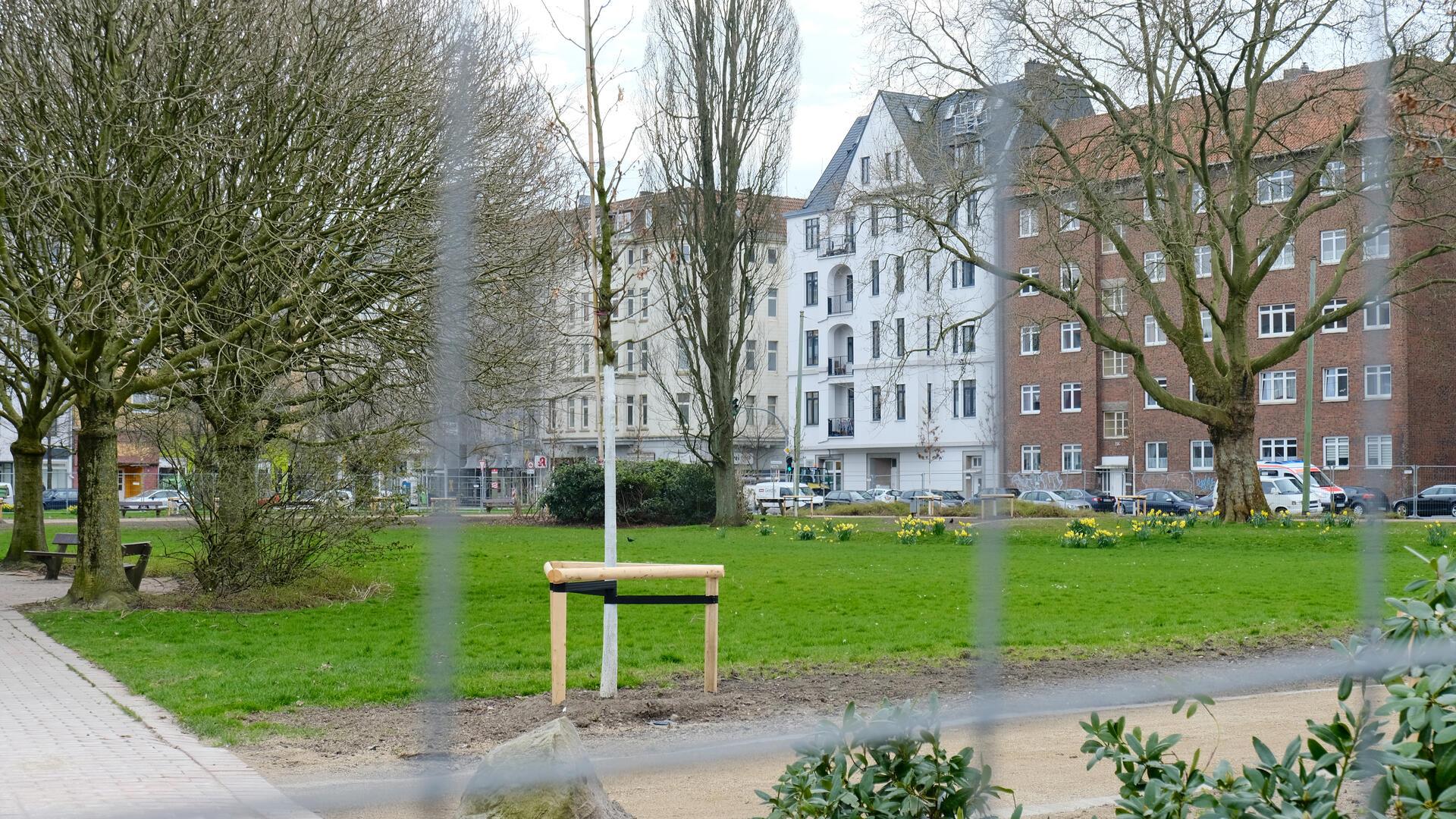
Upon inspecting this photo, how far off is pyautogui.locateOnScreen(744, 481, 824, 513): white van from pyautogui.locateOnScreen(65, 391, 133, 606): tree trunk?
2771cm

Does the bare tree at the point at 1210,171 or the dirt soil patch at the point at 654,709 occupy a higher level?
the bare tree at the point at 1210,171

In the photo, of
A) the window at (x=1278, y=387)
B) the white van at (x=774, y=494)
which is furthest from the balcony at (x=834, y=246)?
the window at (x=1278, y=387)

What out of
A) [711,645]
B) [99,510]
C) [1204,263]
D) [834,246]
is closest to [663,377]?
[1204,263]

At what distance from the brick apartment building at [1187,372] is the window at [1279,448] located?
2.5 inches

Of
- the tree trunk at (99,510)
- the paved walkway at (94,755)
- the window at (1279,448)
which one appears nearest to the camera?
the paved walkway at (94,755)

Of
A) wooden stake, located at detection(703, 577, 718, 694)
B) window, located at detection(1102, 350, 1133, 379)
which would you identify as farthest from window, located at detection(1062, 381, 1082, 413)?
window, located at detection(1102, 350, 1133, 379)

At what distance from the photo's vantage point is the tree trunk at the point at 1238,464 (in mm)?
25391

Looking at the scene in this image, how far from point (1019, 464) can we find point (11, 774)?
18.7ft

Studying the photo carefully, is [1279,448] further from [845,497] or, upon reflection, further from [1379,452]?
[1379,452]

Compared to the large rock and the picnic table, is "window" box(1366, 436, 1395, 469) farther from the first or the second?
the picnic table

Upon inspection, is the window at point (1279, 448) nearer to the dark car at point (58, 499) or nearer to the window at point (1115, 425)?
the window at point (1115, 425)

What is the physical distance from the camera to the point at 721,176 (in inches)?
1245

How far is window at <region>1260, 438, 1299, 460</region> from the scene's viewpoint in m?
44.4

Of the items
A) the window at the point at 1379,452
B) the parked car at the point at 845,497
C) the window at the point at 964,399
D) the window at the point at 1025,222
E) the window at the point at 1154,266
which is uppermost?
the window at the point at 1154,266
